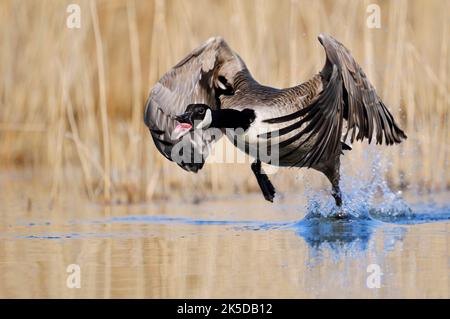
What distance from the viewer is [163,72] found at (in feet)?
28.8

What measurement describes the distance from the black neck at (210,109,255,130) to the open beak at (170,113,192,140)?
0.20 meters

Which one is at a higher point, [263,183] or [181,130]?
[181,130]

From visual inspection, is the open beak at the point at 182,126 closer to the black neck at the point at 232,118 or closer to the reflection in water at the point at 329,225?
the black neck at the point at 232,118

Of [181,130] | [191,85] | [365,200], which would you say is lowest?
[365,200]

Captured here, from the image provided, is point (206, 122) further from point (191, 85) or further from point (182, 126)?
point (191, 85)

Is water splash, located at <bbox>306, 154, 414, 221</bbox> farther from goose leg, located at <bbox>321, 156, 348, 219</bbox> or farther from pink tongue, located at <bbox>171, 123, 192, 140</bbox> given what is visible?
pink tongue, located at <bbox>171, 123, 192, 140</bbox>

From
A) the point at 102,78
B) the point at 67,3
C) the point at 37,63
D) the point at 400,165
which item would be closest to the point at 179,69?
the point at 102,78

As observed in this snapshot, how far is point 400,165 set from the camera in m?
9.81

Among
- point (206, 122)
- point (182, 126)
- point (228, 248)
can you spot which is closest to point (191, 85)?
point (206, 122)

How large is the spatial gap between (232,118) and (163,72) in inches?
84.0

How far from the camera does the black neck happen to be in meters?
6.80

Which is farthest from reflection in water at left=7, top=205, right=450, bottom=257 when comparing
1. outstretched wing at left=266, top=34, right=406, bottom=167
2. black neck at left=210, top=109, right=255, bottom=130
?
black neck at left=210, top=109, right=255, bottom=130

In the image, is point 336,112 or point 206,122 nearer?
point 336,112
